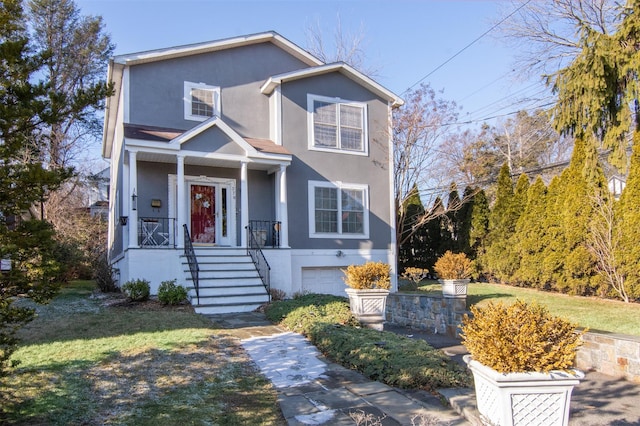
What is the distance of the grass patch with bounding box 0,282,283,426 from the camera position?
3.75 metres

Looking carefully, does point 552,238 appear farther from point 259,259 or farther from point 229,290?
point 229,290

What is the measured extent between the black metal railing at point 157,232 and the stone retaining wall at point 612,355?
8834mm

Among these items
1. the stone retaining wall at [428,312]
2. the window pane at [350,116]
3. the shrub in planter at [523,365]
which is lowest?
the stone retaining wall at [428,312]

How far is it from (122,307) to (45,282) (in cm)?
585

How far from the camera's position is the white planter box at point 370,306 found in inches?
293

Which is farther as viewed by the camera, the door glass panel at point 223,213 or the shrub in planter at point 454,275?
the door glass panel at point 223,213

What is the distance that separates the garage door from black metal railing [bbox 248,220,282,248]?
1339 millimetres

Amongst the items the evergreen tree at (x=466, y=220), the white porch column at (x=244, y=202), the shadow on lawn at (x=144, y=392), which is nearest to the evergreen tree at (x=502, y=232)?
the evergreen tree at (x=466, y=220)

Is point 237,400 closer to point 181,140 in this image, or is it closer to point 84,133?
point 181,140

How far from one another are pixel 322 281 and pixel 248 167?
410 centimetres

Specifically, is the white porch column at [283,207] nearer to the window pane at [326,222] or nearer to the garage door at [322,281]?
the window pane at [326,222]

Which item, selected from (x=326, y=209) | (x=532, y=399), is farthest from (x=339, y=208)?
(x=532, y=399)

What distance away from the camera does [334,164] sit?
44.7ft

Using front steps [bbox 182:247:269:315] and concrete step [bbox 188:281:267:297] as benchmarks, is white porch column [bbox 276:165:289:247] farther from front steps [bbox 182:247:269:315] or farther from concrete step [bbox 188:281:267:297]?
concrete step [bbox 188:281:267:297]
